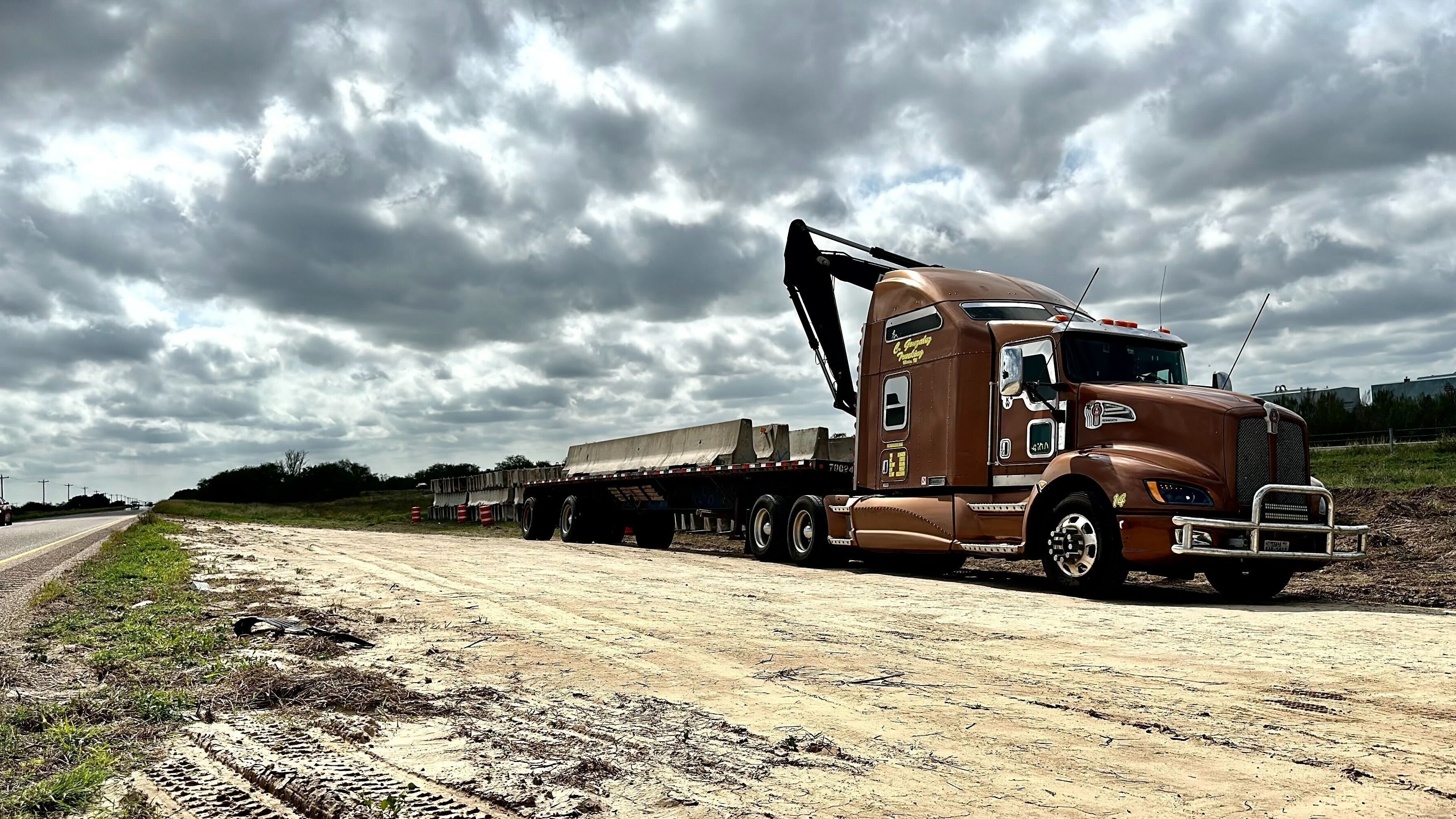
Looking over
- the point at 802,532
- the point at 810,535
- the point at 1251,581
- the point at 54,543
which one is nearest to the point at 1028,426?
the point at 1251,581

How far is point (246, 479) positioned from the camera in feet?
365

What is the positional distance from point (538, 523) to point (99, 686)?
1933 cm

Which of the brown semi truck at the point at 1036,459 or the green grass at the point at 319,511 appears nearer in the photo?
the brown semi truck at the point at 1036,459

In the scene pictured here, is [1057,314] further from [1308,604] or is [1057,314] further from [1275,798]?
[1275,798]

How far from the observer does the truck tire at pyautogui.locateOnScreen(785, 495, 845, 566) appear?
14961 millimetres

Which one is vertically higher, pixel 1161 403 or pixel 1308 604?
pixel 1161 403

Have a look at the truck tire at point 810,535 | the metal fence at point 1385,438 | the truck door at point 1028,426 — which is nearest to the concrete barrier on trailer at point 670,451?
the truck tire at point 810,535

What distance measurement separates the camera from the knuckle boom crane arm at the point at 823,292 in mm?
16609

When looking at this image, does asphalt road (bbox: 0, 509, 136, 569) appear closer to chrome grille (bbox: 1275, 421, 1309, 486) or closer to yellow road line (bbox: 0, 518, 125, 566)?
yellow road line (bbox: 0, 518, 125, 566)

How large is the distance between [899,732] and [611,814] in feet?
5.26

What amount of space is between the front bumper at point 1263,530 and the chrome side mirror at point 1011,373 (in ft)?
7.60

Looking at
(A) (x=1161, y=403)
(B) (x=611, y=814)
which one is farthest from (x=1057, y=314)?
(B) (x=611, y=814)

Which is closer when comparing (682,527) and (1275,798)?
(1275,798)

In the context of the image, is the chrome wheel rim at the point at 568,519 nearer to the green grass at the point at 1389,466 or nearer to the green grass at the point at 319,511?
the green grass at the point at 1389,466
